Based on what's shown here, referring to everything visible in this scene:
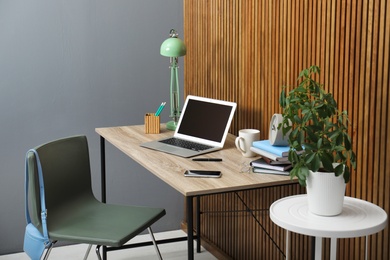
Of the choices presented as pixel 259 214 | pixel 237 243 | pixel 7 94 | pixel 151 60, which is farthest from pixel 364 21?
pixel 7 94

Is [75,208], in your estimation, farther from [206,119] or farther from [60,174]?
[206,119]

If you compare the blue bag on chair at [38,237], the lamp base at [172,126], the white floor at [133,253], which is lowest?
the white floor at [133,253]

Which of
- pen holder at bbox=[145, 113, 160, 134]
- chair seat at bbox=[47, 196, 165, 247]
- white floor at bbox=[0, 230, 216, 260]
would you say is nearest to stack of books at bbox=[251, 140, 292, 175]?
chair seat at bbox=[47, 196, 165, 247]

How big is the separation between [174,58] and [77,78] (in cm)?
76

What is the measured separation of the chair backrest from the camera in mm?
3080

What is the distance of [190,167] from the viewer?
3.03 metres

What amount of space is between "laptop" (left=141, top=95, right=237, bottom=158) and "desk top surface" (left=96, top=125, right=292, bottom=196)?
0.20 feet

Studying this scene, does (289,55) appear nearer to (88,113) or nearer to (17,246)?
(88,113)

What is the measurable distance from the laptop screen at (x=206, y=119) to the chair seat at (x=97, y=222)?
48 cm

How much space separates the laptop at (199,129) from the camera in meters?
3.40

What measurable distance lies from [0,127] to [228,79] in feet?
4.86

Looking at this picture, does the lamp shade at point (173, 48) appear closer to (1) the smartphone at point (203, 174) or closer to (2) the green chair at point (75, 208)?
(2) the green chair at point (75, 208)

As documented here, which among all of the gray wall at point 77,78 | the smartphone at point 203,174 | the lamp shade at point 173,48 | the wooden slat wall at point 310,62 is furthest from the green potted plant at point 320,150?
the gray wall at point 77,78

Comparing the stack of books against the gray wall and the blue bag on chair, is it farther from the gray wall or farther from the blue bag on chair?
the gray wall
